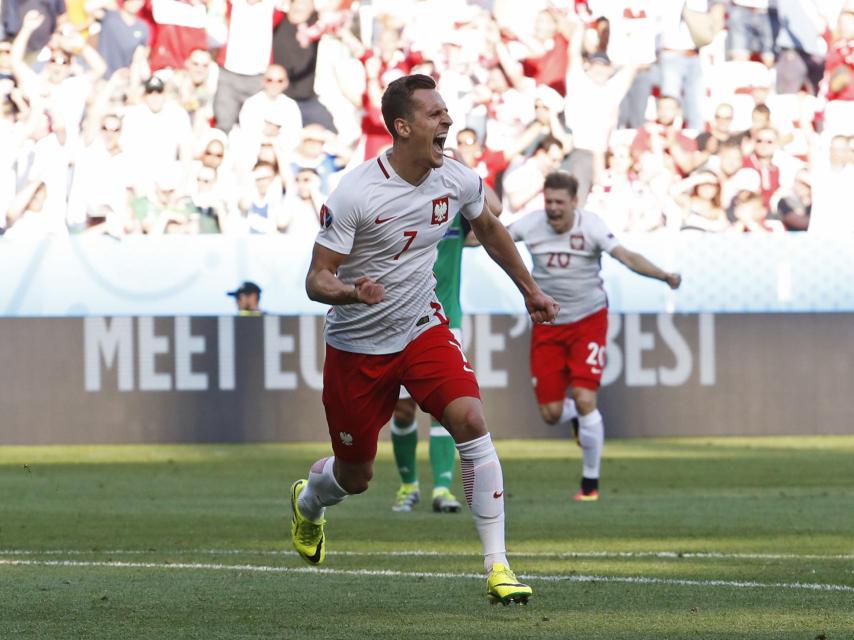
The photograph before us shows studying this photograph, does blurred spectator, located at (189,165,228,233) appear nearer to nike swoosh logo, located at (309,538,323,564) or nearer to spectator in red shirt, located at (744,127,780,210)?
spectator in red shirt, located at (744,127,780,210)

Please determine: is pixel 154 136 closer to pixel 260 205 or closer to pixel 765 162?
pixel 260 205

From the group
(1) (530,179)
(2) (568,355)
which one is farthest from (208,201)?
(2) (568,355)

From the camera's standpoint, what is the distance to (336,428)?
7188 millimetres

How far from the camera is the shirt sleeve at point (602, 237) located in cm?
1247

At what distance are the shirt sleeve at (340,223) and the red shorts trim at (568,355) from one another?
608 cm

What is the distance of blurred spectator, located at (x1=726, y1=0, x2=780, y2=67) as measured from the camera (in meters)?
21.1

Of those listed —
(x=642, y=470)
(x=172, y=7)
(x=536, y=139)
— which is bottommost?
(x=642, y=470)

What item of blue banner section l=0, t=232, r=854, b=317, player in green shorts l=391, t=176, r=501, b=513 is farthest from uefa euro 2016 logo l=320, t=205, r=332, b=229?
blue banner section l=0, t=232, r=854, b=317

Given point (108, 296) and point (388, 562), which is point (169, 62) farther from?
point (388, 562)

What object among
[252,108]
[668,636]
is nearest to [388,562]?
[668,636]

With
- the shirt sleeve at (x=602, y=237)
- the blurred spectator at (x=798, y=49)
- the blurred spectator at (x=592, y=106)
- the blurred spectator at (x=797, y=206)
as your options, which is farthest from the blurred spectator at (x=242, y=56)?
the shirt sleeve at (x=602, y=237)

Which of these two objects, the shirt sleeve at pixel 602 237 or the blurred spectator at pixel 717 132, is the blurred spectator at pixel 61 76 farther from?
the shirt sleeve at pixel 602 237

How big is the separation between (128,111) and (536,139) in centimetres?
478

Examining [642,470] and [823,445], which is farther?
[823,445]
